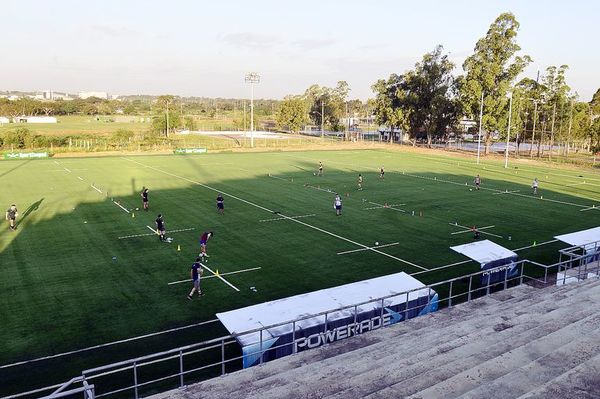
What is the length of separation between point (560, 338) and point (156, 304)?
1358 centimetres

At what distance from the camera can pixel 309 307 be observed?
1474 centimetres

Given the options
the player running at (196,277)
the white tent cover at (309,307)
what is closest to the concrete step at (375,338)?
the white tent cover at (309,307)

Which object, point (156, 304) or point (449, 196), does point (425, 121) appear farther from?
point (156, 304)

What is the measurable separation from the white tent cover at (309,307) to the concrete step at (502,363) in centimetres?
416

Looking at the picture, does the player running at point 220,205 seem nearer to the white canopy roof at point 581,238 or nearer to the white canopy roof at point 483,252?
the white canopy roof at point 483,252

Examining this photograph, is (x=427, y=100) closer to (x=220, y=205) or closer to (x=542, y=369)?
(x=220, y=205)

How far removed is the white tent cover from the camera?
13.6 metres

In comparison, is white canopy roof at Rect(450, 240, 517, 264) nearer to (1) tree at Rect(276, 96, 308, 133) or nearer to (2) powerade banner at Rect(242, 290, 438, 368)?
(2) powerade banner at Rect(242, 290, 438, 368)

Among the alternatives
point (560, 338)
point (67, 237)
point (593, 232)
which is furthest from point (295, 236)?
point (560, 338)

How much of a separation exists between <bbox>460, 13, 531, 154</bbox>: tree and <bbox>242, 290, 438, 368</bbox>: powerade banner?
72.4 m

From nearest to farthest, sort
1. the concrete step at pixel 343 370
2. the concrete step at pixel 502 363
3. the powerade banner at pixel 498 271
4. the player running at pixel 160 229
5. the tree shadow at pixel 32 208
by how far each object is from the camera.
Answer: the concrete step at pixel 502 363
the concrete step at pixel 343 370
the powerade banner at pixel 498 271
the player running at pixel 160 229
the tree shadow at pixel 32 208

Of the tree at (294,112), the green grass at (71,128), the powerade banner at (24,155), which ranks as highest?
the tree at (294,112)

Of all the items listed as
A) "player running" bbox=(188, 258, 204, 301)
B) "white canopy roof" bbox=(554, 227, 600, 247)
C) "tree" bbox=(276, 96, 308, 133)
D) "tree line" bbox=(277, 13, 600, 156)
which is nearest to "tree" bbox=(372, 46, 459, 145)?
"tree line" bbox=(277, 13, 600, 156)

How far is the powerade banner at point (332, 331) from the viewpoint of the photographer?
1315 cm
